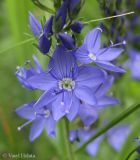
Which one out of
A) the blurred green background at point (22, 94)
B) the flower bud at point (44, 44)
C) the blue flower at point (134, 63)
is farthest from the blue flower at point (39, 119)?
the blue flower at point (134, 63)

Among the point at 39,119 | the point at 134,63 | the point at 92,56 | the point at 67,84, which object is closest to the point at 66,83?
the point at 67,84

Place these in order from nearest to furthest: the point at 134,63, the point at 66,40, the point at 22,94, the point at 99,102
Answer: the point at 66,40, the point at 99,102, the point at 22,94, the point at 134,63

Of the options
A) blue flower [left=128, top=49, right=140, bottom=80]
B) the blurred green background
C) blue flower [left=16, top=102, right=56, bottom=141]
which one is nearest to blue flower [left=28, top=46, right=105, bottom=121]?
blue flower [left=16, top=102, right=56, bottom=141]

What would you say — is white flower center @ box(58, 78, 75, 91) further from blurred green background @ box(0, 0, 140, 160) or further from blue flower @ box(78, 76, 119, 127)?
blurred green background @ box(0, 0, 140, 160)

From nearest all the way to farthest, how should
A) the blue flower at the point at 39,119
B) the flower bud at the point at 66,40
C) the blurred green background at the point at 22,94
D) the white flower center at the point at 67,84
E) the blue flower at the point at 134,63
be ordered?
the flower bud at the point at 66,40
the white flower center at the point at 67,84
the blue flower at the point at 39,119
the blurred green background at the point at 22,94
the blue flower at the point at 134,63

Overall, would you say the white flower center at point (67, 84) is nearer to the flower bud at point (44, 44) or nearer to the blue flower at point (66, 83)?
the blue flower at point (66, 83)

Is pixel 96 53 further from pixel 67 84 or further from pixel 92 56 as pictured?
A: pixel 67 84

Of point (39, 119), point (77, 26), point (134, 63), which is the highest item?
point (134, 63)
